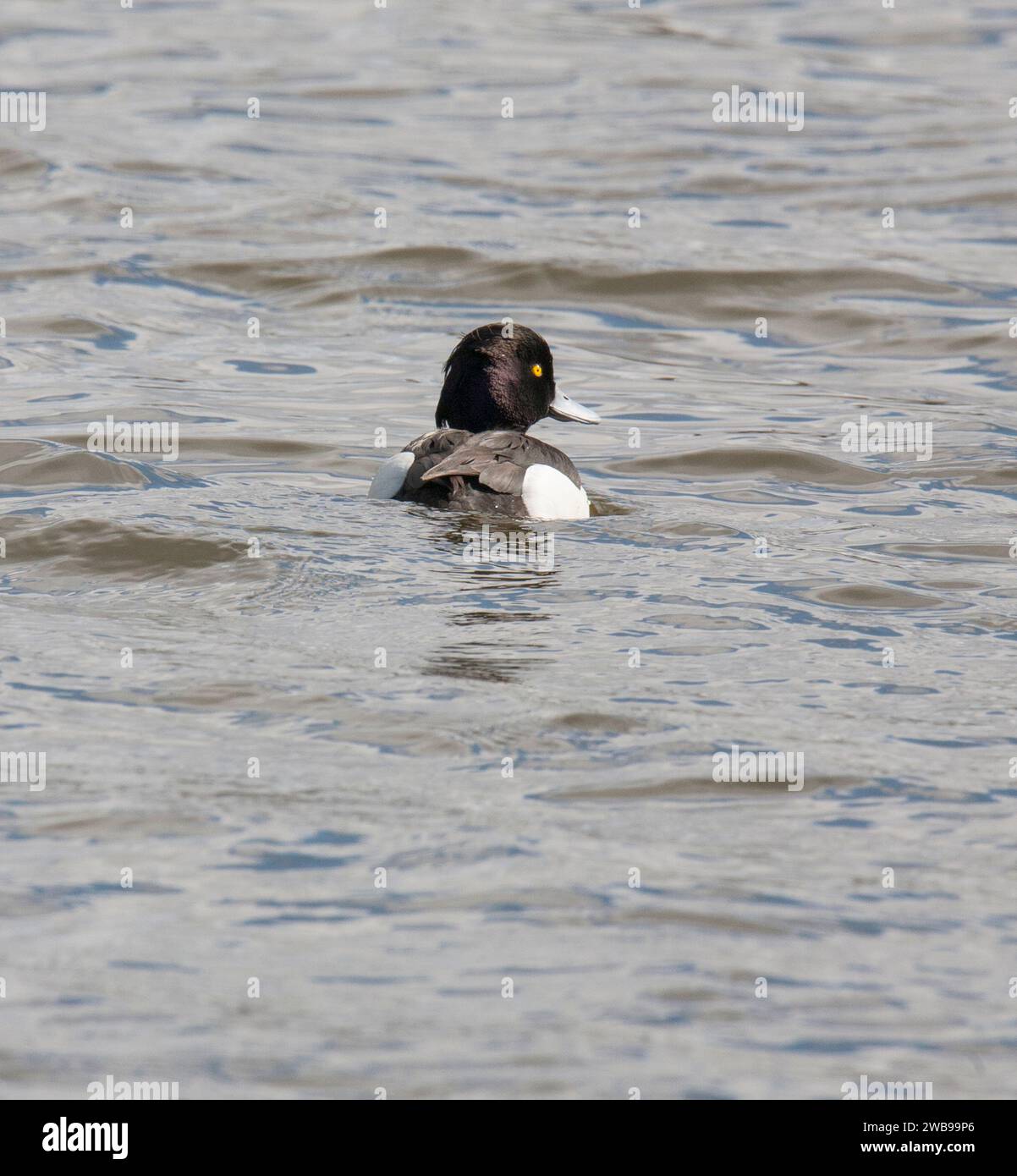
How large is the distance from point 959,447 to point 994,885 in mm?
5804

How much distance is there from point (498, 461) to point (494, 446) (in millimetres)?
127

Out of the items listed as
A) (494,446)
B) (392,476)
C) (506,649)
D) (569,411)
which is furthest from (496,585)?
(569,411)

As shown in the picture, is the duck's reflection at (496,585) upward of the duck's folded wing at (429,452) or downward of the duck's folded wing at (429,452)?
downward

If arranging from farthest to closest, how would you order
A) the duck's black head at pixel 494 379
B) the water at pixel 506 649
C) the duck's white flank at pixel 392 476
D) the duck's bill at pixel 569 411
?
the duck's bill at pixel 569 411 < the duck's black head at pixel 494 379 < the duck's white flank at pixel 392 476 < the water at pixel 506 649

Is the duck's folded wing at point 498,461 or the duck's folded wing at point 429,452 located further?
the duck's folded wing at point 429,452

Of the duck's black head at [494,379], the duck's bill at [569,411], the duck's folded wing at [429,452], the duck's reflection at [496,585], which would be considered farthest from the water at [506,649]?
the duck's black head at [494,379]

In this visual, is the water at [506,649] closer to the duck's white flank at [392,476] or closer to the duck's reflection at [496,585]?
the duck's reflection at [496,585]

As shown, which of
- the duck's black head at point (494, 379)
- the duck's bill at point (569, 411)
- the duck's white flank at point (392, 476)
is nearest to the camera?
the duck's white flank at point (392, 476)

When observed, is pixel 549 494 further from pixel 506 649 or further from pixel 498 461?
pixel 506 649

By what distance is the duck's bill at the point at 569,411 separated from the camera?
384 inches

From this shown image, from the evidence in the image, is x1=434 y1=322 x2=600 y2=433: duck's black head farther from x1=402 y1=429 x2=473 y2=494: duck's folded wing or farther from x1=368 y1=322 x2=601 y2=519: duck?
x1=402 y1=429 x2=473 y2=494: duck's folded wing

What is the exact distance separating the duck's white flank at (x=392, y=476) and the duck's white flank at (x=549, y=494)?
0.59m

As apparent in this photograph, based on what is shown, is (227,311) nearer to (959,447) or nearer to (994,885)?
(959,447)

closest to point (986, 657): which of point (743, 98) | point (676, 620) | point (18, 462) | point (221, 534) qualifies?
point (676, 620)
